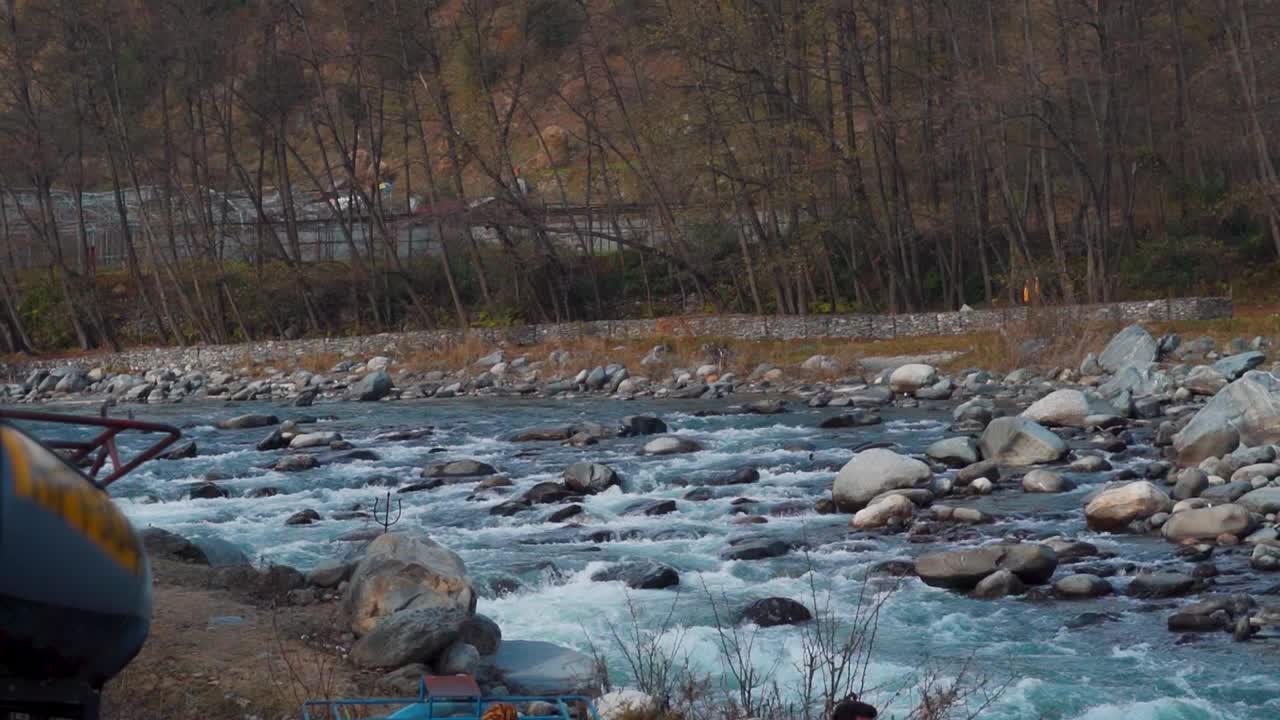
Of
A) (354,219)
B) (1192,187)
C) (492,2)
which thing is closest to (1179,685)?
(1192,187)

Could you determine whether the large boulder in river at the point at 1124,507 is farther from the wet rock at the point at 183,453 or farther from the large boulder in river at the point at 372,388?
the large boulder in river at the point at 372,388

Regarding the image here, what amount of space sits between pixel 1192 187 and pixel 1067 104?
5675 millimetres

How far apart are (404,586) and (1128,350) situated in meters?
16.9

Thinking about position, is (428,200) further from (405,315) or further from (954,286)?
(954,286)

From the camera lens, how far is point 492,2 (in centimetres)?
3538

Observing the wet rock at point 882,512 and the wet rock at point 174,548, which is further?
the wet rock at point 882,512

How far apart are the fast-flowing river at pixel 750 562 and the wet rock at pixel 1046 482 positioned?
0.16 m

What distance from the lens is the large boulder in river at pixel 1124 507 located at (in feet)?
39.0

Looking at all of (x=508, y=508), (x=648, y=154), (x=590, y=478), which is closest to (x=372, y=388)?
(x=648, y=154)

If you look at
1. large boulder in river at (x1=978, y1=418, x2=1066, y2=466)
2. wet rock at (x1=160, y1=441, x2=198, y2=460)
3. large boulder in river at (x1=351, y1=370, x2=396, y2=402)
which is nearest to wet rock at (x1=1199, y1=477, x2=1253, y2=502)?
large boulder in river at (x1=978, y1=418, x2=1066, y2=466)

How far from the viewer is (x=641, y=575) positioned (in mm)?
10609

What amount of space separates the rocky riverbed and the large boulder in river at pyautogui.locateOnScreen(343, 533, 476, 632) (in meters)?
0.02

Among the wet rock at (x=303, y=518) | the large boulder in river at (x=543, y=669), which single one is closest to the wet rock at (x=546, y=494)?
the wet rock at (x=303, y=518)

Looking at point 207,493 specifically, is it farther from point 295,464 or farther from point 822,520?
point 822,520
